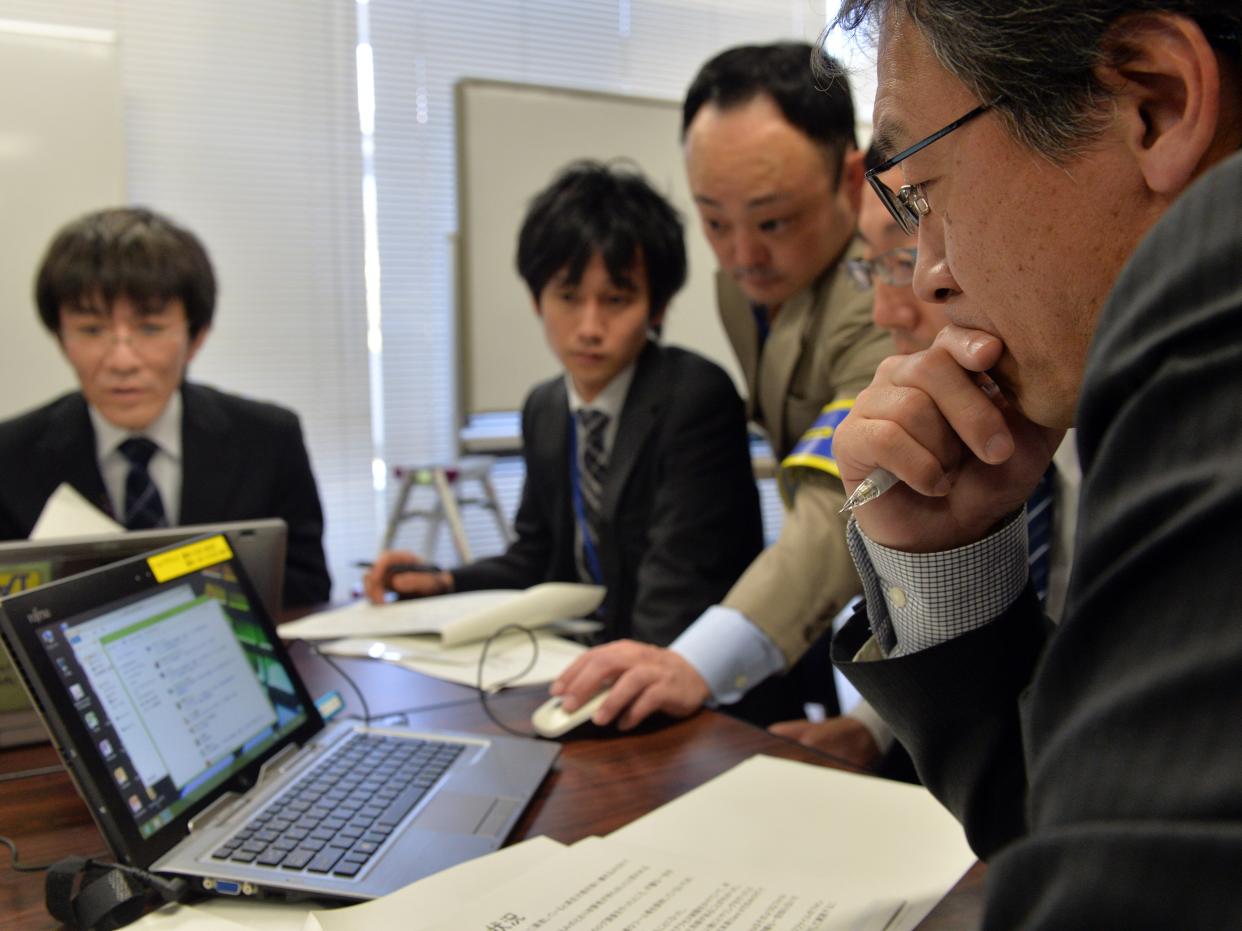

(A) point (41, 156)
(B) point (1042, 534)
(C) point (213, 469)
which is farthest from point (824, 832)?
(A) point (41, 156)

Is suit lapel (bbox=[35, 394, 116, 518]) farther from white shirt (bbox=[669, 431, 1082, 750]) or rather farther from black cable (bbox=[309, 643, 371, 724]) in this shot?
white shirt (bbox=[669, 431, 1082, 750])

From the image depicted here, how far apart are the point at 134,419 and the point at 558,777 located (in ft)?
4.03

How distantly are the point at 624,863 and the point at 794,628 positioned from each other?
0.64m

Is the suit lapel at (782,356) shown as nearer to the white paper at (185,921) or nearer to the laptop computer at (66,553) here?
the laptop computer at (66,553)

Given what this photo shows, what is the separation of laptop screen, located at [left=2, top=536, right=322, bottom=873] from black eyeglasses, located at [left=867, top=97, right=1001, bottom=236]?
0.69 metres

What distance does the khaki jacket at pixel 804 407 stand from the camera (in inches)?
54.9

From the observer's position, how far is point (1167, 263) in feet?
1.16

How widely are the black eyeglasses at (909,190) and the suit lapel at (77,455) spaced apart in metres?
1.52

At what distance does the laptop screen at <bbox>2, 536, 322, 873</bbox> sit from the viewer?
0.80 metres

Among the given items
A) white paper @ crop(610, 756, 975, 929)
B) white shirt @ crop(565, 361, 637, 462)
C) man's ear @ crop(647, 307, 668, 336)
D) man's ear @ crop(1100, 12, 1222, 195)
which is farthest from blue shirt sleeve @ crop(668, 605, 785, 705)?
man's ear @ crop(1100, 12, 1222, 195)

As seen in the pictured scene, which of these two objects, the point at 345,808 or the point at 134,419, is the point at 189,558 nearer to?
the point at 345,808

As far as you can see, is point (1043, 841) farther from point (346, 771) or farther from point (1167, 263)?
point (346, 771)

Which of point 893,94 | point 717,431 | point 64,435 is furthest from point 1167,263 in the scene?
point 64,435

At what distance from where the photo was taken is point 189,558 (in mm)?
1011
